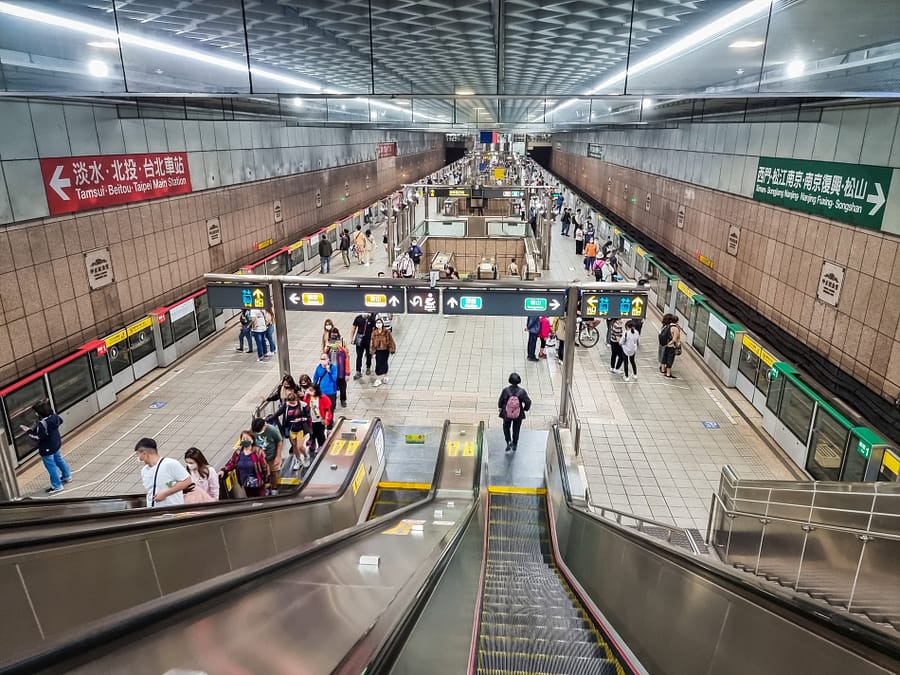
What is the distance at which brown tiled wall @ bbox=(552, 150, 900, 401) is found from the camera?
7305mm

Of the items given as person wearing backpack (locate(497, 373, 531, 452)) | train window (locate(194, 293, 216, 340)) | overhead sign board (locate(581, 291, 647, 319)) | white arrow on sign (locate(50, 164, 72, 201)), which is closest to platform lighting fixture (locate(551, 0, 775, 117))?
overhead sign board (locate(581, 291, 647, 319))

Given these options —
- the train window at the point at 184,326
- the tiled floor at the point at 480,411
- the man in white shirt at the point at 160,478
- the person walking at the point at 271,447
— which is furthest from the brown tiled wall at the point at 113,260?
the man in white shirt at the point at 160,478

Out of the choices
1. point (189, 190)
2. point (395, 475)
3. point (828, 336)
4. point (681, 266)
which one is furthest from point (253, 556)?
point (681, 266)

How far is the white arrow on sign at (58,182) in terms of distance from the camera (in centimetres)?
887

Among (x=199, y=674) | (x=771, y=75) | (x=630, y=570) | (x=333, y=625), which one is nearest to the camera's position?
(x=199, y=674)

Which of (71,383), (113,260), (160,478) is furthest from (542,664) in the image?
(113,260)

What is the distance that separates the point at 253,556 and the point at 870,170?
29.0 ft

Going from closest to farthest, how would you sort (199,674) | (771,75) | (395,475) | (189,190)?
(199,674) < (771,75) < (395,475) < (189,190)

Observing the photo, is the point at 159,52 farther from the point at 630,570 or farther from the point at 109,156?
the point at 630,570

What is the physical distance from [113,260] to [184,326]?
231 cm

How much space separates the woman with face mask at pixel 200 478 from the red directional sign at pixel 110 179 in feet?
19.5

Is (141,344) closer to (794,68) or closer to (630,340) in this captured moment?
(630,340)

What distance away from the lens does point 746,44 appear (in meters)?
5.40

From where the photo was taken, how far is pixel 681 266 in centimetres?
1602
